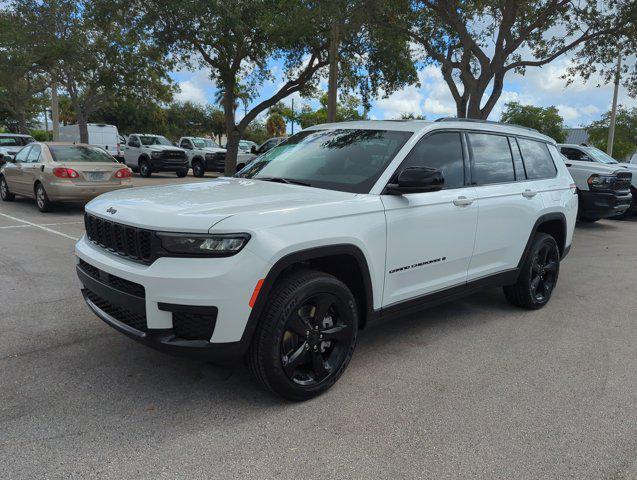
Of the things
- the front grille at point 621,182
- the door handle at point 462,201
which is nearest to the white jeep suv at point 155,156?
the front grille at point 621,182

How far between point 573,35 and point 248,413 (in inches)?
582

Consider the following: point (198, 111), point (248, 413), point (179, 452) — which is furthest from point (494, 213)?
point (198, 111)

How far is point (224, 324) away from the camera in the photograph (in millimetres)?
2836

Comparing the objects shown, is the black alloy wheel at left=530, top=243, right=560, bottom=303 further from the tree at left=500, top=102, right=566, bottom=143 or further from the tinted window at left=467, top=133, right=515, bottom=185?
the tree at left=500, top=102, right=566, bottom=143

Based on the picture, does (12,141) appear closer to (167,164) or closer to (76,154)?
(167,164)

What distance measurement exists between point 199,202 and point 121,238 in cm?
53

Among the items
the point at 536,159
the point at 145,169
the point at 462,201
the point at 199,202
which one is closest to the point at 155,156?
the point at 145,169

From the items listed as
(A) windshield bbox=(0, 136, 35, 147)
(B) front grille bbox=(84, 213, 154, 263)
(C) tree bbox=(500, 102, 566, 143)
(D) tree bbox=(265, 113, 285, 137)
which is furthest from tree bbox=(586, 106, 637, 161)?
(B) front grille bbox=(84, 213, 154, 263)

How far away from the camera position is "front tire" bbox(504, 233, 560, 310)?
5.12 meters

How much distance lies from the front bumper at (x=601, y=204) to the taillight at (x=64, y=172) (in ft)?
35.1

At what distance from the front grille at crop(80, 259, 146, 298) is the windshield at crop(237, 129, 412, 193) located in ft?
4.83

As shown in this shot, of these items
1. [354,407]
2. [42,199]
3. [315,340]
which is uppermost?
[315,340]

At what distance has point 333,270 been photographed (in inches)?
140

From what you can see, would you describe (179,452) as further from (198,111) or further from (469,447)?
(198,111)
